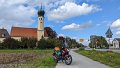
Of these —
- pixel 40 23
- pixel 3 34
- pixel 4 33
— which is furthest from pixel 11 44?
pixel 40 23

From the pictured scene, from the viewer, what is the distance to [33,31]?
15700 centimetres

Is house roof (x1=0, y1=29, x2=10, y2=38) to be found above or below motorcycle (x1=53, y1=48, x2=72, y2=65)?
above

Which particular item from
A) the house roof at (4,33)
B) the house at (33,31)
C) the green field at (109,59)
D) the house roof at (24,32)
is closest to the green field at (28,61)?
the green field at (109,59)

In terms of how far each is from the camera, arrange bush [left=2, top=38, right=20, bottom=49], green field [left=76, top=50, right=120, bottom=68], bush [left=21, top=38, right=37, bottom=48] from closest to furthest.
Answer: green field [left=76, top=50, right=120, bottom=68]
bush [left=2, top=38, right=20, bottom=49]
bush [left=21, top=38, right=37, bottom=48]

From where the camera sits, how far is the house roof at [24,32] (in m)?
152

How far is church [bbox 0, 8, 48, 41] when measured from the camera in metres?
148

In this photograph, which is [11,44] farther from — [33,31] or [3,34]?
[33,31]

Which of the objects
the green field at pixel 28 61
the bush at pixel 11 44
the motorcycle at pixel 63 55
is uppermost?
the bush at pixel 11 44

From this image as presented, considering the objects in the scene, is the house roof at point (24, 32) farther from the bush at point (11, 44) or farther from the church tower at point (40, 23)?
the bush at point (11, 44)

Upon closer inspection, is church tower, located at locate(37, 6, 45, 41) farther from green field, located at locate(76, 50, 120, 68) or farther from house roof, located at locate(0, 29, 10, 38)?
green field, located at locate(76, 50, 120, 68)

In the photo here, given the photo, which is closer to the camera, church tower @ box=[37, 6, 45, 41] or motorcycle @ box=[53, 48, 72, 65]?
motorcycle @ box=[53, 48, 72, 65]

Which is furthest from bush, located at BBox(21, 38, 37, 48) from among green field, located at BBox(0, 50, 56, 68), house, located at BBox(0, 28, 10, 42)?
green field, located at BBox(0, 50, 56, 68)

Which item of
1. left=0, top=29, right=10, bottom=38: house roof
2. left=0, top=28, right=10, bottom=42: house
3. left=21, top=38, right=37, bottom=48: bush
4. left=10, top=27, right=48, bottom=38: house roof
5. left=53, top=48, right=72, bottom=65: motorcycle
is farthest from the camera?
left=10, top=27, right=48, bottom=38: house roof

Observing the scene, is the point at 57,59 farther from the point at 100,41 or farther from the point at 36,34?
the point at 100,41
